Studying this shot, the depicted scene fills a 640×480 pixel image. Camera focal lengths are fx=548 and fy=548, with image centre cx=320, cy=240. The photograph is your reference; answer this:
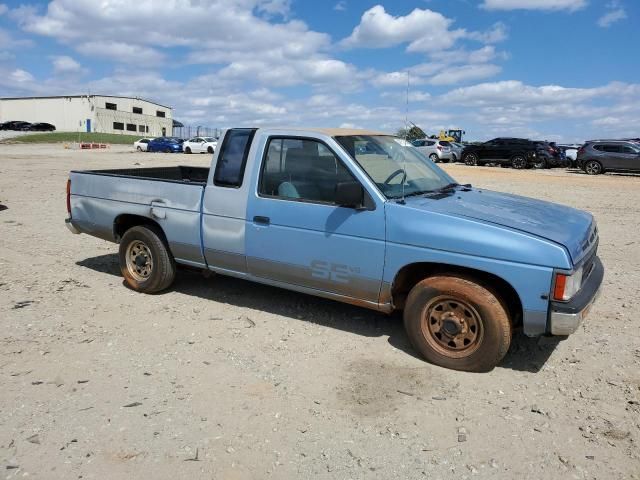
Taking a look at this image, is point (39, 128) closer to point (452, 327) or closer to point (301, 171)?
point (301, 171)

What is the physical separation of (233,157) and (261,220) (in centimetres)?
73

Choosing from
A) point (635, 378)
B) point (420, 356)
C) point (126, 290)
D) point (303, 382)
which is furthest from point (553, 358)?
point (126, 290)

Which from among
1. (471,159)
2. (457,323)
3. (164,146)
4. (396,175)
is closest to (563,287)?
(457,323)

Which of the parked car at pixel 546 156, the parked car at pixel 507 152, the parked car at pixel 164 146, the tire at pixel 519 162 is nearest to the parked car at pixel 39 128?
the parked car at pixel 164 146

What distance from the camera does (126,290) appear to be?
20.0 feet

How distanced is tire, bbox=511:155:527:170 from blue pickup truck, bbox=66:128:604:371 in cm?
2738

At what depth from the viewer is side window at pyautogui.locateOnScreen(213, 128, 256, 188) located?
509 centimetres

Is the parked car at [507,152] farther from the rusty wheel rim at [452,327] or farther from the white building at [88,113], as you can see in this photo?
the white building at [88,113]

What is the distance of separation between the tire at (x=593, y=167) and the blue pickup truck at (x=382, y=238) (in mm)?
25139

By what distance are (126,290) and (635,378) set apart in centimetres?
497

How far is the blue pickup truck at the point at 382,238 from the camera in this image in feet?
12.7

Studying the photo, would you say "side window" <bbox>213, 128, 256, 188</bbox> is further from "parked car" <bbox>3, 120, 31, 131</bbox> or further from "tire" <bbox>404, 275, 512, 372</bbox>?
"parked car" <bbox>3, 120, 31, 131</bbox>

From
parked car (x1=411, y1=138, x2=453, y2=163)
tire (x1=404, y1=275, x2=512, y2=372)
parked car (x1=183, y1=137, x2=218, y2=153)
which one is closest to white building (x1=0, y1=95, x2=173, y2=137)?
parked car (x1=183, y1=137, x2=218, y2=153)

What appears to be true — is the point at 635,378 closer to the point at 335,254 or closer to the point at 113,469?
the point at 335,254
